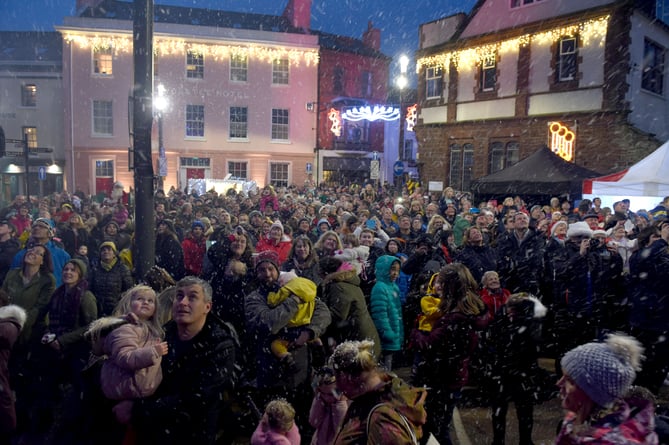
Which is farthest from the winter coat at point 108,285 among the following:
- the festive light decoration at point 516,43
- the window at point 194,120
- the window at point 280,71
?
the window at point 280,71

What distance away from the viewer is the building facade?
57.0ft

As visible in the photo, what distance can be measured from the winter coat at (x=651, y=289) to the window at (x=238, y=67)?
1177 inches

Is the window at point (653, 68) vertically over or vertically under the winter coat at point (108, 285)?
over

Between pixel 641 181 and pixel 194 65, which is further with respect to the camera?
pixel 194 65

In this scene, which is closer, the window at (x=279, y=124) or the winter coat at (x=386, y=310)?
the winter coat at (x=386, y=310)

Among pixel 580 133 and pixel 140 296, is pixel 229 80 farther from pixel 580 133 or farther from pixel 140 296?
pixel 140 296

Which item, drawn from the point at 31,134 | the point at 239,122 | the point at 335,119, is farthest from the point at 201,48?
the point at 31,134

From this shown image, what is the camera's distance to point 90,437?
9.68 ft

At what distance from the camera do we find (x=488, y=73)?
21.3m

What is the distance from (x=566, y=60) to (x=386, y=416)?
19.9 metres

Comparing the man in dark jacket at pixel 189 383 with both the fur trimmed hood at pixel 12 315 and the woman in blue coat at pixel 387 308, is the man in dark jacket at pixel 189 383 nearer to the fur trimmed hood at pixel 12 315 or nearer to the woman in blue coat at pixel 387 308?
the fur trimmed hood at pixel 12 315

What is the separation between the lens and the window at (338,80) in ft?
114

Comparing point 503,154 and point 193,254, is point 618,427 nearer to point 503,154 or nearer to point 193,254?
point 193,254

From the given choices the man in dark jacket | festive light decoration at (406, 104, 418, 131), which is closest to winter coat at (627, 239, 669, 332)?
the man in dark jacket
